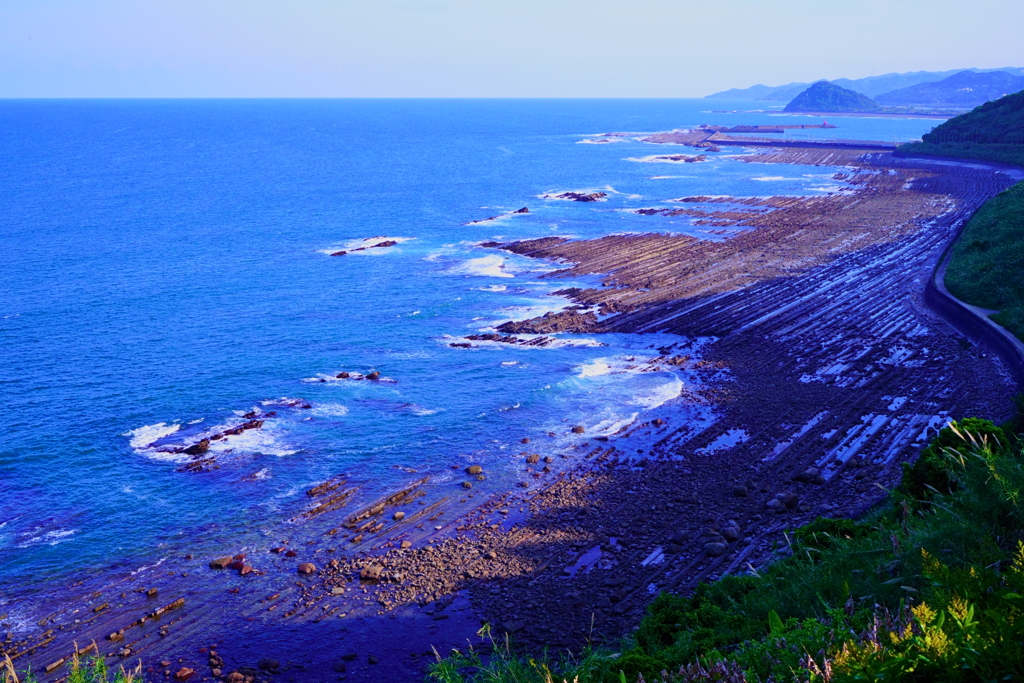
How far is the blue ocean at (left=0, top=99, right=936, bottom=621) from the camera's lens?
2478 cm

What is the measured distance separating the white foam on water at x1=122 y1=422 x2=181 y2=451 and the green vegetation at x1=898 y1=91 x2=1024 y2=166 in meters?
90.0

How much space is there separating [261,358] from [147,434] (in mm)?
8456

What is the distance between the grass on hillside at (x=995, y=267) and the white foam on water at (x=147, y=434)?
33.3 meters

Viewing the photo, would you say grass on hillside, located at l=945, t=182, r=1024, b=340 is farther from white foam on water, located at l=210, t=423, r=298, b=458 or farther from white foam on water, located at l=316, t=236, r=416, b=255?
white foam on water, located at l=316, t=236, r=416, b=255

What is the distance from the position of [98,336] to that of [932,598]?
4066cm

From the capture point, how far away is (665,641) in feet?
46.8

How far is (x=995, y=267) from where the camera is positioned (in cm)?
3894

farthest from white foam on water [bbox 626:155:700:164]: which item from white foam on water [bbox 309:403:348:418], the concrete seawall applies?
white foam on water [bbox 309:403:348:418]

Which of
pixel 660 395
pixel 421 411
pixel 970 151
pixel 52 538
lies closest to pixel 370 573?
pixel 52 538

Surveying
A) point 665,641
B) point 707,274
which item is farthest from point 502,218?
point 665,641

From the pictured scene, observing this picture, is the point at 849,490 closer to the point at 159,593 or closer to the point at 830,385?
the point at 830,385

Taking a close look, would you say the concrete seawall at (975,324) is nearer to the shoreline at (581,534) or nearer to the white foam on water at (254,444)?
the shoreline at (581,534)

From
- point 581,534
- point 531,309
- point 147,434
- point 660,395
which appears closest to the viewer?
point 581,534

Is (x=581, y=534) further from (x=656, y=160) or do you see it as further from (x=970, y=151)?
(x=656, y=160)
